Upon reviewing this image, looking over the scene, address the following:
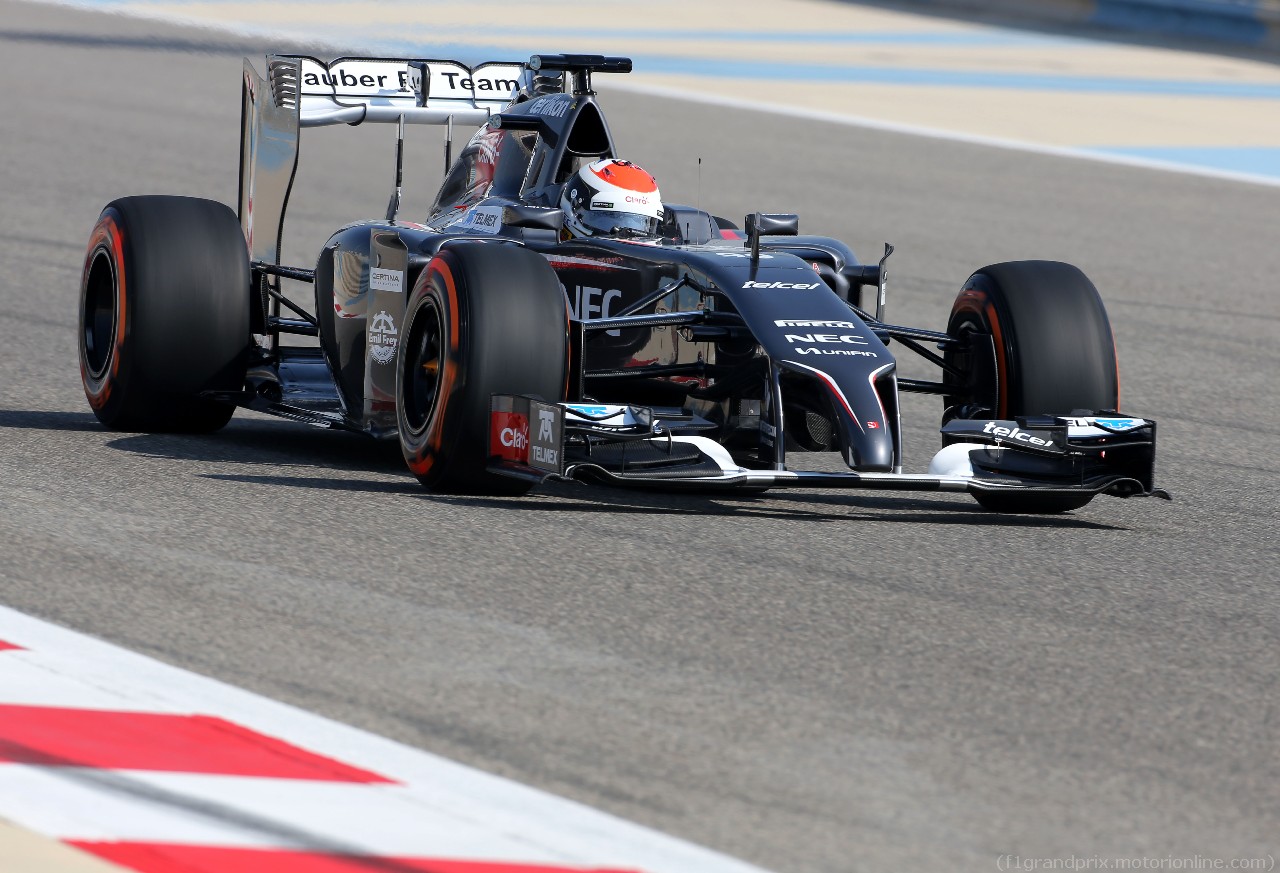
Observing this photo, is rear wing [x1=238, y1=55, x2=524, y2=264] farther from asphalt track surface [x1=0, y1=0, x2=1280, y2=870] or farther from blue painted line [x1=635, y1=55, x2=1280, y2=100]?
blue painted line [x1=635, y1=55, x2=1280, y2=100]

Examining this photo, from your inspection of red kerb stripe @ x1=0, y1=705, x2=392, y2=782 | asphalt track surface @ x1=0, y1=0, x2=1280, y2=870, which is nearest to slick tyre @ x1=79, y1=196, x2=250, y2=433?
asphalt track surface @ x1=0, y1=0, x2=1280, y2=870

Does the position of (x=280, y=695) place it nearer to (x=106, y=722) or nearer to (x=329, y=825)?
(x=106, y=722)

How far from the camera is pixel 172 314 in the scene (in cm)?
798

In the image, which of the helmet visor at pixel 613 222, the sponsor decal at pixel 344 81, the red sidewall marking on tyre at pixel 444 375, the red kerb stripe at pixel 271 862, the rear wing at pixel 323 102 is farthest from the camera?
the sponsor decal at pixel 344 81

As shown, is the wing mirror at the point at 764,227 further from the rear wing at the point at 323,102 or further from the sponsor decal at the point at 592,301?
the rear wing at the point at 323,102

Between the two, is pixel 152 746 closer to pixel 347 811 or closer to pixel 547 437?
pixel 347 811

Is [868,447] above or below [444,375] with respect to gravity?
below

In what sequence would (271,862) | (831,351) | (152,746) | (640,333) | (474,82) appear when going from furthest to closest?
1. (474,82)
2. (640,333)
3. (831,351)
4. (152,746)
5. (271,862)

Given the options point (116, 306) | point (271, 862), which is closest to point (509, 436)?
point (116, 306)

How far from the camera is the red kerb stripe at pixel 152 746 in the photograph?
4223mm

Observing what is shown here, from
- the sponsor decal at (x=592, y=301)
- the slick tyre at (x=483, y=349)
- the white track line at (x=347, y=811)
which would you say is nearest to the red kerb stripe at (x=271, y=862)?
the white track line at (x=347, y=811)

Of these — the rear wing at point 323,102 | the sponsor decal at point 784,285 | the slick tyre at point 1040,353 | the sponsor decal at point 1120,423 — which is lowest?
the sponsor decal at point 1120,423

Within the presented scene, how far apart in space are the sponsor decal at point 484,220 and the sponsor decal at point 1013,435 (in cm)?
207

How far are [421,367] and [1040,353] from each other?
2.03 metres
